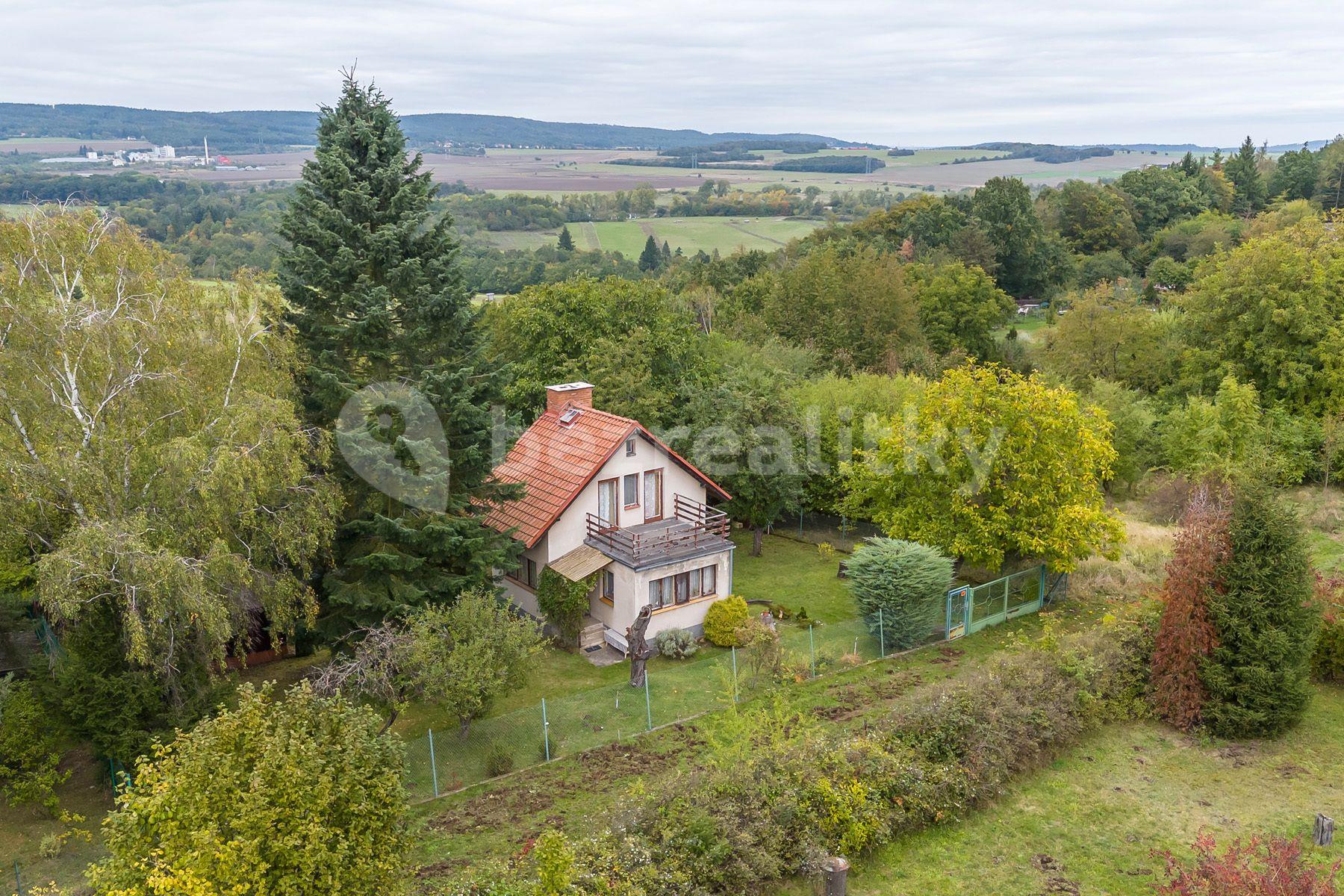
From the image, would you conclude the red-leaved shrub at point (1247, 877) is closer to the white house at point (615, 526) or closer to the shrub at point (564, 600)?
the white house at point (615, 526)

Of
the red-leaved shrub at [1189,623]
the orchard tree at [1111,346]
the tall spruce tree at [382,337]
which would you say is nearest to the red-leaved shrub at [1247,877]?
the red-leaved shrub at [1189,623]

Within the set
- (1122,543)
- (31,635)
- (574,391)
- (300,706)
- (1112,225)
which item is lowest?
(31,635)

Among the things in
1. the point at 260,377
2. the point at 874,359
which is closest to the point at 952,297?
the point at 874,359

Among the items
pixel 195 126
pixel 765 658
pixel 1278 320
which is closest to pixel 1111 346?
pixel 1278 320

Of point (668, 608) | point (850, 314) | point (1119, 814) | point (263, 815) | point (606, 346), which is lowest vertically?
point (1119, 814)

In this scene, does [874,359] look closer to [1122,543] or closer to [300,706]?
[1122,543]

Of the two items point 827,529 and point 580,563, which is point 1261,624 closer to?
point 580,563

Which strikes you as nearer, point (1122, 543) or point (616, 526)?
point (616, 526)

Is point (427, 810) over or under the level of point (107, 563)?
under
